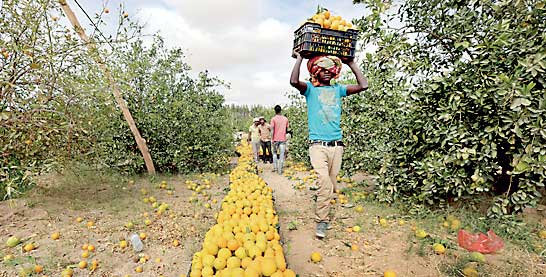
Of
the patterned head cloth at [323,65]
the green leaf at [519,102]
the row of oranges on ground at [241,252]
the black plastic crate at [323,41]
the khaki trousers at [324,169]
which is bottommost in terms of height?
the row of oranges on ground at [241,252]

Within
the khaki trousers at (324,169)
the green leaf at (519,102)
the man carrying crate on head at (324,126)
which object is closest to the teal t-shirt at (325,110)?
the man carrying crate on head at (324,126)

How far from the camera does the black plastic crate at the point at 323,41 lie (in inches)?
112

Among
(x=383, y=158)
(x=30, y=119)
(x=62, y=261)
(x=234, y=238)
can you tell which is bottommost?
(x=62, y=261)

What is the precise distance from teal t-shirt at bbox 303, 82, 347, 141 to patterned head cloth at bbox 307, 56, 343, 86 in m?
0.17

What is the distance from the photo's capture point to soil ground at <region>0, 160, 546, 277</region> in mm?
2650

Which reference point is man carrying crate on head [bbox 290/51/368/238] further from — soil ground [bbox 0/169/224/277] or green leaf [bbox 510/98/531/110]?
soil ground [bbox 0/169/224/277]

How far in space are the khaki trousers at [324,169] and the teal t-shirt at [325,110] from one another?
134 millimetres

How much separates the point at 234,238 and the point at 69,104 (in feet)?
10.0

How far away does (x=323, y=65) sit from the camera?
299 cm

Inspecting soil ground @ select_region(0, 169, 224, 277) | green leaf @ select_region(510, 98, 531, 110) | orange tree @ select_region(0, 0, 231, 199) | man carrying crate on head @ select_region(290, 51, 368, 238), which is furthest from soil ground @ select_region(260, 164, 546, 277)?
orange tree @ select_region(0, 0, 231, 199)

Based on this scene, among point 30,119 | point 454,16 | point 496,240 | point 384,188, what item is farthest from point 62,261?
point 454,16

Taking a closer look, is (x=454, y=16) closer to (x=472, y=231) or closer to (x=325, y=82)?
(x=325, y=82)

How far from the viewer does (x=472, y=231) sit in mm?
3264

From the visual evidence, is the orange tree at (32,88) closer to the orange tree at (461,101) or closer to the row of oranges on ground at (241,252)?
the row of oranges on ground at (241,252)
